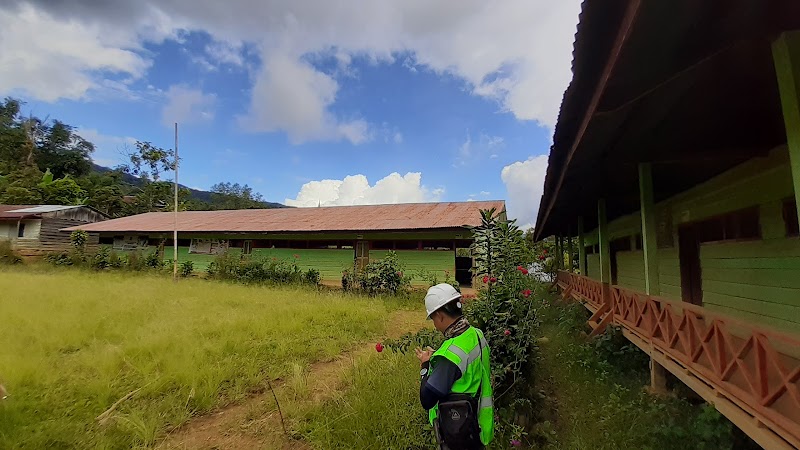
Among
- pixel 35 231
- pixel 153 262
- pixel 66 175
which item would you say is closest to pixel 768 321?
pixel 153 262

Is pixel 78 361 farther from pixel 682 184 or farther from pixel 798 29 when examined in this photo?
pixel 682 184

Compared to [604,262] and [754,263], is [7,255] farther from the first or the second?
[754,263]

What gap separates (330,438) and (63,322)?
682 centimetres

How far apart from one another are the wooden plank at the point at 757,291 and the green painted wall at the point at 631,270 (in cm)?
305

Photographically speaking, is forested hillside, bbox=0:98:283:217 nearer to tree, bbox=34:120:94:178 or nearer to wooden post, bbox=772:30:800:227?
tree, bbox=34:120:94:178

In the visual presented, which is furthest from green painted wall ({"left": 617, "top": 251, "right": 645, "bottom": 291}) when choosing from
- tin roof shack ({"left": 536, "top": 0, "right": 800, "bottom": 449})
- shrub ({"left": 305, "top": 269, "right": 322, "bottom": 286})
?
shrub ({"left": 305, "top": 269, "right": 322, "bottom": 286})

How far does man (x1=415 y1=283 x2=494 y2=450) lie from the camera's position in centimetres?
213

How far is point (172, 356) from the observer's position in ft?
19.4

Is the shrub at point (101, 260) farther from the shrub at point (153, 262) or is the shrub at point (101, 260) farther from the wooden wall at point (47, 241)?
the wooden wall at point (47, 241)

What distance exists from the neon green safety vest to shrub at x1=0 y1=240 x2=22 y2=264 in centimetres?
2803

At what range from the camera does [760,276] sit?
442 cm

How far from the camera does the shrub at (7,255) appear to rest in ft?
69.1

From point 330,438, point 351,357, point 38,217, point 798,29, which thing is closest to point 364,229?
point 351,357

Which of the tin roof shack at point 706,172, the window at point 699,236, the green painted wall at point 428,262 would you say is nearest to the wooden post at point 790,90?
the tin roof shack at point 706,172
